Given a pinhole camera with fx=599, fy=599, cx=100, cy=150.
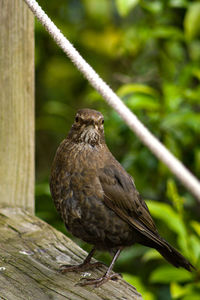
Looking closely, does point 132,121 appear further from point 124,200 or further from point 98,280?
point 124,200

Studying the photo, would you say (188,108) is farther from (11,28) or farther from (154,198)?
(11,28)

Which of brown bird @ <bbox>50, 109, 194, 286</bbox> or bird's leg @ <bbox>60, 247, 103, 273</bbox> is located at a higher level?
brown bird @ <bbox>50, 109, 194, 286</bbox>

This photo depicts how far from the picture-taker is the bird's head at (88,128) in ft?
9.38

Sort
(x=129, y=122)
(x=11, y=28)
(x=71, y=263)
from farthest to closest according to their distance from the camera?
(x=11, y=28) < (x=71, y=263) < (x=129, y=122)

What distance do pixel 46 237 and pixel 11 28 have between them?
1.01 metres

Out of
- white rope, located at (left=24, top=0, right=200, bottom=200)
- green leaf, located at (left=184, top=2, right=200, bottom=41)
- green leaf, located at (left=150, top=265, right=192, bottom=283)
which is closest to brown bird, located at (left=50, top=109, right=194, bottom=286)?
green leaf, located at (left=150, top=265, right=192, bottom=283)

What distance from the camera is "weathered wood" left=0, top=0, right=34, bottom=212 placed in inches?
113

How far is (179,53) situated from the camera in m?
4.65

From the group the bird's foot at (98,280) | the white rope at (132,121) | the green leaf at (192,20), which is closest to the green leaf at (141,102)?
the green leaf at (192,20)

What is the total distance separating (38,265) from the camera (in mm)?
2367

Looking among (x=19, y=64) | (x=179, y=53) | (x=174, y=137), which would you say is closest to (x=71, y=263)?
(x=19, y=64)

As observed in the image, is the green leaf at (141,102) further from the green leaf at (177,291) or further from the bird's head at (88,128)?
the green leaf at (177,291)

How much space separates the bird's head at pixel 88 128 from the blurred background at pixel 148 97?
1.48ft

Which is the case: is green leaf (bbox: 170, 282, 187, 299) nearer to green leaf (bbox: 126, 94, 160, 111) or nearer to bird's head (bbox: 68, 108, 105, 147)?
bird's head (bbox: 68, 108, 105, 147)
